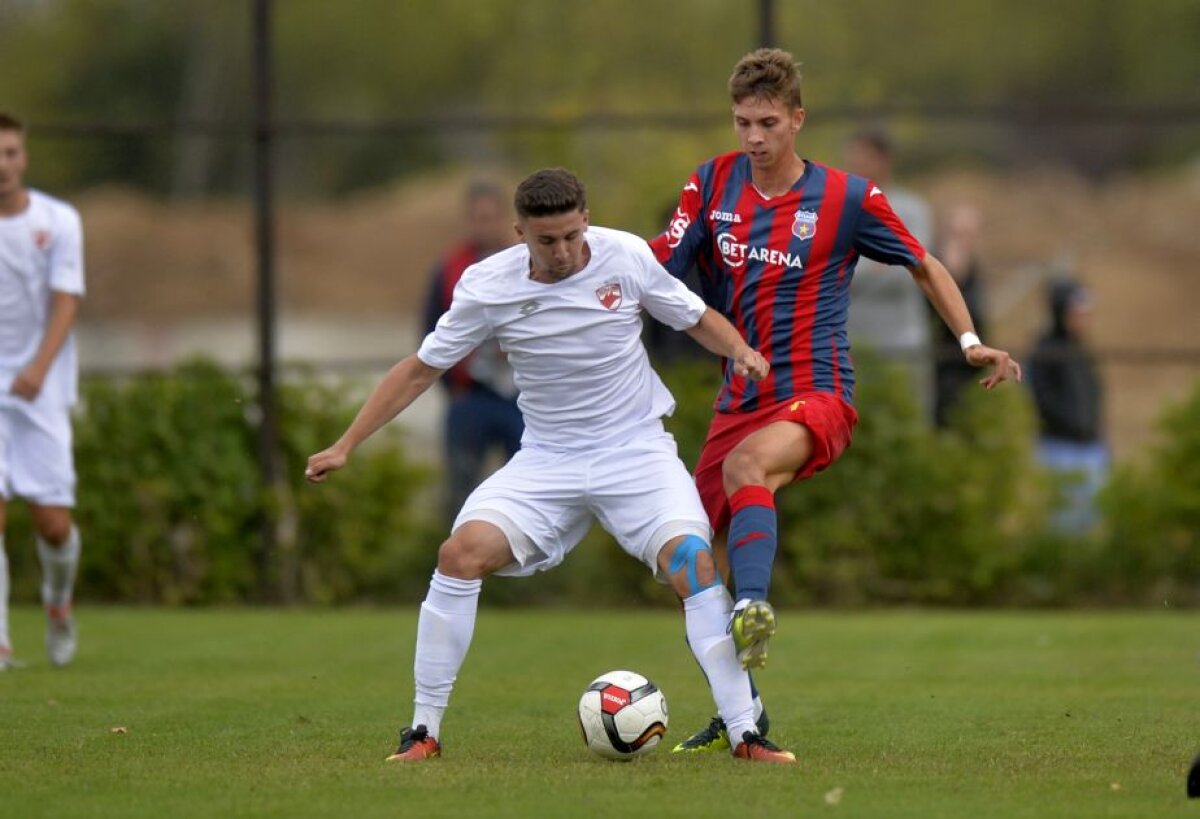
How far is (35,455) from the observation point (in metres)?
9.89

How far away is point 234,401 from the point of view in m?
13.3

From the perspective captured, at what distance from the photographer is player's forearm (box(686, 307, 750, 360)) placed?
270 inches

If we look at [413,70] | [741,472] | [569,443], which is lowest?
[741,472]

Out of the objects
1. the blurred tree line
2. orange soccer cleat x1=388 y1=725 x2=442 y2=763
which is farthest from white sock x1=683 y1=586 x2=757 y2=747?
the blurred tree line

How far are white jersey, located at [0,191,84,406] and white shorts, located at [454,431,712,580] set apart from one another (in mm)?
3713

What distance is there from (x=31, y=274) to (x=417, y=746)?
164 inches

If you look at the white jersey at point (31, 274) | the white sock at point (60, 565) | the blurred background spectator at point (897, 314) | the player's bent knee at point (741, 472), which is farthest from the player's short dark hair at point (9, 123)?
the blurred background spectator at point (897, 314)

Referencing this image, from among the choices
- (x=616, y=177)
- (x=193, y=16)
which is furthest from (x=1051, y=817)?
(x=193, y=16)

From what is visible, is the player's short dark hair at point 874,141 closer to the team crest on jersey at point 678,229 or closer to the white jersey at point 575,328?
the team crest on jersey at point 678,229

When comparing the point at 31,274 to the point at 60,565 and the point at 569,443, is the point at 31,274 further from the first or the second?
the point at 569,443

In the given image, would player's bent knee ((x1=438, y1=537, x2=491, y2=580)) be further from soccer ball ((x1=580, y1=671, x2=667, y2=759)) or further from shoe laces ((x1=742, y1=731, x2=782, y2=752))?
shoe laces ((x1=742, y1=731, x2=782, y2=752))

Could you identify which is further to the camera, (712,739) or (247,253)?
(247,253)

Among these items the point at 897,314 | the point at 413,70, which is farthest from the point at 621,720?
the point at 413,70

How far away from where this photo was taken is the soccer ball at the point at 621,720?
266 inches
